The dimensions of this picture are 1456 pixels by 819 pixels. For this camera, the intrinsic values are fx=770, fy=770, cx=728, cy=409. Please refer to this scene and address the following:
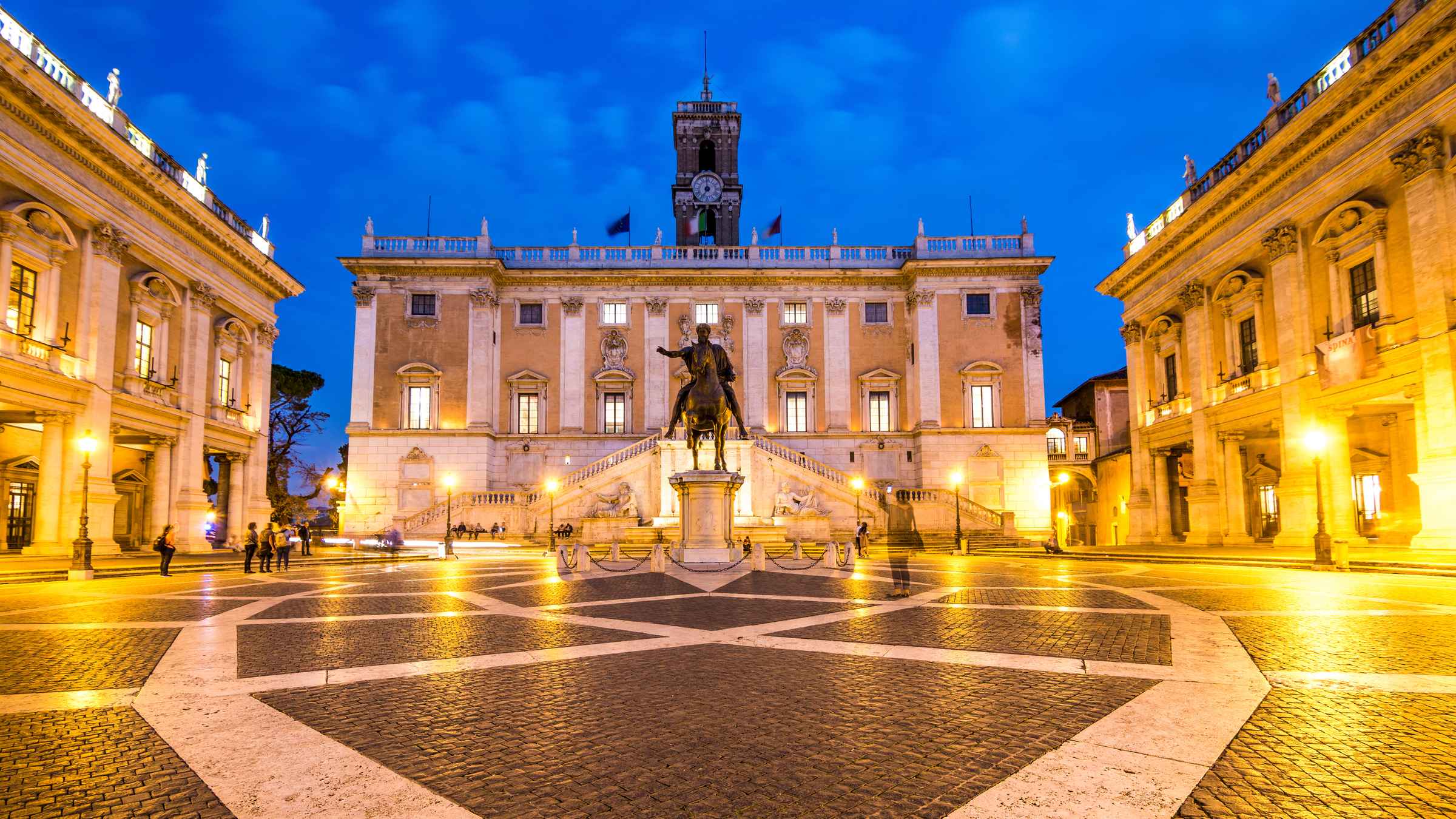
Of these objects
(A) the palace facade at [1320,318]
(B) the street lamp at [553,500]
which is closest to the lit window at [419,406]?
(B) the street lamp at [553,500]

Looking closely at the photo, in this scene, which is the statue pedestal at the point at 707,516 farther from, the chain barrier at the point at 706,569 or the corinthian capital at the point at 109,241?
the corinthian capital at the point at 109,241

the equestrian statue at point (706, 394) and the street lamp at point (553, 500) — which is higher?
the equestrian statue at point (706, 394)

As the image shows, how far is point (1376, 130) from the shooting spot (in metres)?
20.5

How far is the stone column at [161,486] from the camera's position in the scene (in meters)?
26.3

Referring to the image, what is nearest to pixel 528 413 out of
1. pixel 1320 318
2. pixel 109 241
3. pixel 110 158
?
pixel 109 241

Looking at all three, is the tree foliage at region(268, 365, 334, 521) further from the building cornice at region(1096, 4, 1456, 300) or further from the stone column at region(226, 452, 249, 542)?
the building cornice at region(1096, 4, 1456, 300)

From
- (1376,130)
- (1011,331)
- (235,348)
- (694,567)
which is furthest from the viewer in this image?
(1011,331)

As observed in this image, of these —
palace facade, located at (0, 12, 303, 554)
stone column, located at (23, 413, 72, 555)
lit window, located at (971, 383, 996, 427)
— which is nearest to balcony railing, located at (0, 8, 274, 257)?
palace facade, located at (0, 12, 303, 554)

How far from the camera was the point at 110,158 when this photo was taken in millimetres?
22547

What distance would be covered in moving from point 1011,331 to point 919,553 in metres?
18.9

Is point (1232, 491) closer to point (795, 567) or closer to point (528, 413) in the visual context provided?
point (795, 567)

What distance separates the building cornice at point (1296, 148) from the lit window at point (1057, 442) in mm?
23823

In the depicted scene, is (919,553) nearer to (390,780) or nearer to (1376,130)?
(1376,130)

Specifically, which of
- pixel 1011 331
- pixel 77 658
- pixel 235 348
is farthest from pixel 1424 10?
pixel 235 348
